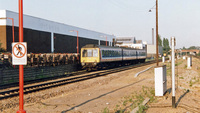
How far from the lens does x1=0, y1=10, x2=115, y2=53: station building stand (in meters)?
40.3

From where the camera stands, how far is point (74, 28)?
200ft

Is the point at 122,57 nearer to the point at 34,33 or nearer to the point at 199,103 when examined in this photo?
the point at 34,33

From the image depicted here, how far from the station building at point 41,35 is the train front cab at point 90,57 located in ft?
54.6

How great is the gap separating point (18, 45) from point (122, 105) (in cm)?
545

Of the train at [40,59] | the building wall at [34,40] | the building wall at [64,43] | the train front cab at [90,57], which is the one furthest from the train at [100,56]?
the building wall at [64,43]

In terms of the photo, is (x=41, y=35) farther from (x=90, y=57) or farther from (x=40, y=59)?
(x=90, y=57)

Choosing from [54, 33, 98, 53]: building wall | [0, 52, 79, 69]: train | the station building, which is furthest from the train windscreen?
[54, 33, 98, 53]: building wall

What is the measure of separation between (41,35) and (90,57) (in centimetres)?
2072

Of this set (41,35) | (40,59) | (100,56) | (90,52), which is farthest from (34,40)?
(100,56)

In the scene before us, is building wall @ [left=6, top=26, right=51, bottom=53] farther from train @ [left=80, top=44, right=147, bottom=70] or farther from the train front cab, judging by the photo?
the train front cab

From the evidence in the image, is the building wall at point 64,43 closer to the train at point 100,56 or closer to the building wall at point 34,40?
the building wall at point 34,40

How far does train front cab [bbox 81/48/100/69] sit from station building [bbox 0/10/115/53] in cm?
1664

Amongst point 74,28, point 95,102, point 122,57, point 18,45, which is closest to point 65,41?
point 74,28

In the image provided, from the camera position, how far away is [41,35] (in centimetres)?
4762
